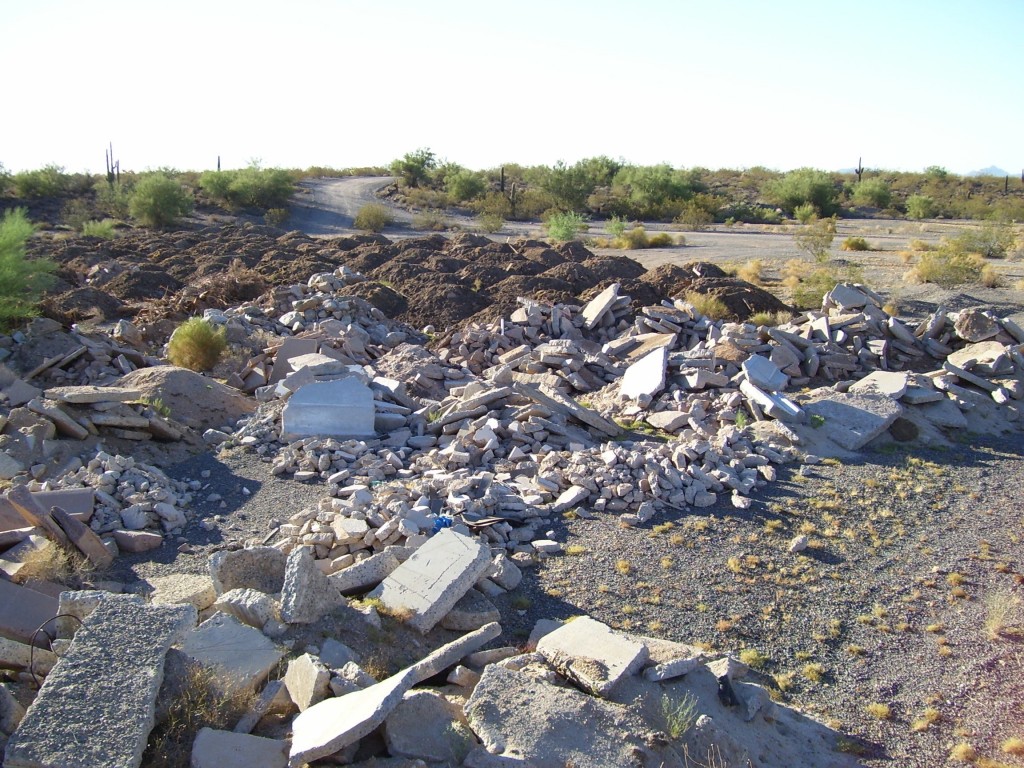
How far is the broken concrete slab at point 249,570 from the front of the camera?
6070mm

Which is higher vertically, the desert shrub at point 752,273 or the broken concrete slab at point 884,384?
the desert shrub at point 752,273

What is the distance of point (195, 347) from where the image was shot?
13.7 m

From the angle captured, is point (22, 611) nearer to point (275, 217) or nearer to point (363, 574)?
point (363, 574)

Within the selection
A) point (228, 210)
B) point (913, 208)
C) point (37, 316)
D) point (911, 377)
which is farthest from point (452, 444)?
point (913, 208)

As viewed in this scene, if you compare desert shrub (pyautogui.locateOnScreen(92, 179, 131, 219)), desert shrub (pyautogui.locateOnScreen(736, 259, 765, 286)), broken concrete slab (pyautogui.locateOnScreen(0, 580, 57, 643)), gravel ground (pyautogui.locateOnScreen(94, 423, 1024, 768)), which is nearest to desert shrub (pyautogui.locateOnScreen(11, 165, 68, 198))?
desert shrub (pyautogui.locateOnScreen(92, 179, 131, 219))

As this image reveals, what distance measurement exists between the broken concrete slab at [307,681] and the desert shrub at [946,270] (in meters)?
17.6

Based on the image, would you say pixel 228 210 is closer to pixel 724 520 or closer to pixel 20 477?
pixel 20 477

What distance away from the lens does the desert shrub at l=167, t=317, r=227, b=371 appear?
45.0ft

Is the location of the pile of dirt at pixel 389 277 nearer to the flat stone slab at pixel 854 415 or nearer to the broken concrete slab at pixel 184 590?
the flat stone slab at pixel 854 415

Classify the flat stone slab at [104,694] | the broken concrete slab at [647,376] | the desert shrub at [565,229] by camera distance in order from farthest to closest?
the desert shrub at [565,229]
the broken concrete slab at [647,376]
the flat stone slab at [104,694]

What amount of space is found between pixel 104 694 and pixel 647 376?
877 cm

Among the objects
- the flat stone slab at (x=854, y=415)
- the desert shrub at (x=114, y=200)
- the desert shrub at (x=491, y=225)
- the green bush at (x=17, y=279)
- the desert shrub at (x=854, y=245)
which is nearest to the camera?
the flat stone slab at (x=854, y=415)

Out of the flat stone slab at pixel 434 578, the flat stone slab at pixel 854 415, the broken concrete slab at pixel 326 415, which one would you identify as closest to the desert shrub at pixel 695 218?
the flat stone slab at pixel 854 415

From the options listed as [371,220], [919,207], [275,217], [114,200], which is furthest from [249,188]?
[919,207]
